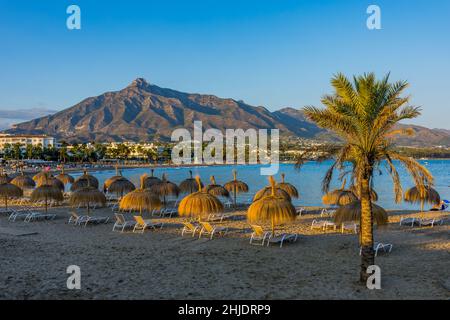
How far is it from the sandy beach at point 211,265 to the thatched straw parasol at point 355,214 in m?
0.79

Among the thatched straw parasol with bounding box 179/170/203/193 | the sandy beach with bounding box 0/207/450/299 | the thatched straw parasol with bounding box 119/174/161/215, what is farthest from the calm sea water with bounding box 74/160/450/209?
the thatched straw parasol with bounding box 119/174/161/215

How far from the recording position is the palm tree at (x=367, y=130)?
26.5 feet

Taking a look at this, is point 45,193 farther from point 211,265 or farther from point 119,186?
point 211,265

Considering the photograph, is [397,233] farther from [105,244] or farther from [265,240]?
[105,244]

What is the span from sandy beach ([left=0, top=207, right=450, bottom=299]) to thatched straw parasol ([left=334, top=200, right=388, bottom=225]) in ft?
2.58

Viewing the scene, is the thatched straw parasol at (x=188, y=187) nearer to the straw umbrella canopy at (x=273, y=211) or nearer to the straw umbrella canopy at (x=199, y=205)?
the straw umbrella canopy at (x=199, y=205)

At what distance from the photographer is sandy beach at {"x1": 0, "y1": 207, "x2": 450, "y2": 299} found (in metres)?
7.61

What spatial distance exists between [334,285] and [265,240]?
472 cm

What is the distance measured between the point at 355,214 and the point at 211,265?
5.19m

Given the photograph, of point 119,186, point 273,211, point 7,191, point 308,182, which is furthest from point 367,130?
point 308,182

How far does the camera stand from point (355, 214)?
1239 centimetres

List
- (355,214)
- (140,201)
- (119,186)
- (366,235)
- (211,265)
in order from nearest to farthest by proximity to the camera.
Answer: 1. (366,235)
2. (211,265)
3. (355,214)
4. (140,201)
5. (119,186)

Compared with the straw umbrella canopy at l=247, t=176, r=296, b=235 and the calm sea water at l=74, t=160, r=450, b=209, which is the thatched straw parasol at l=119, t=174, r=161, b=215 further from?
the calm sea water at l=74, t=160, r=450, b=209
